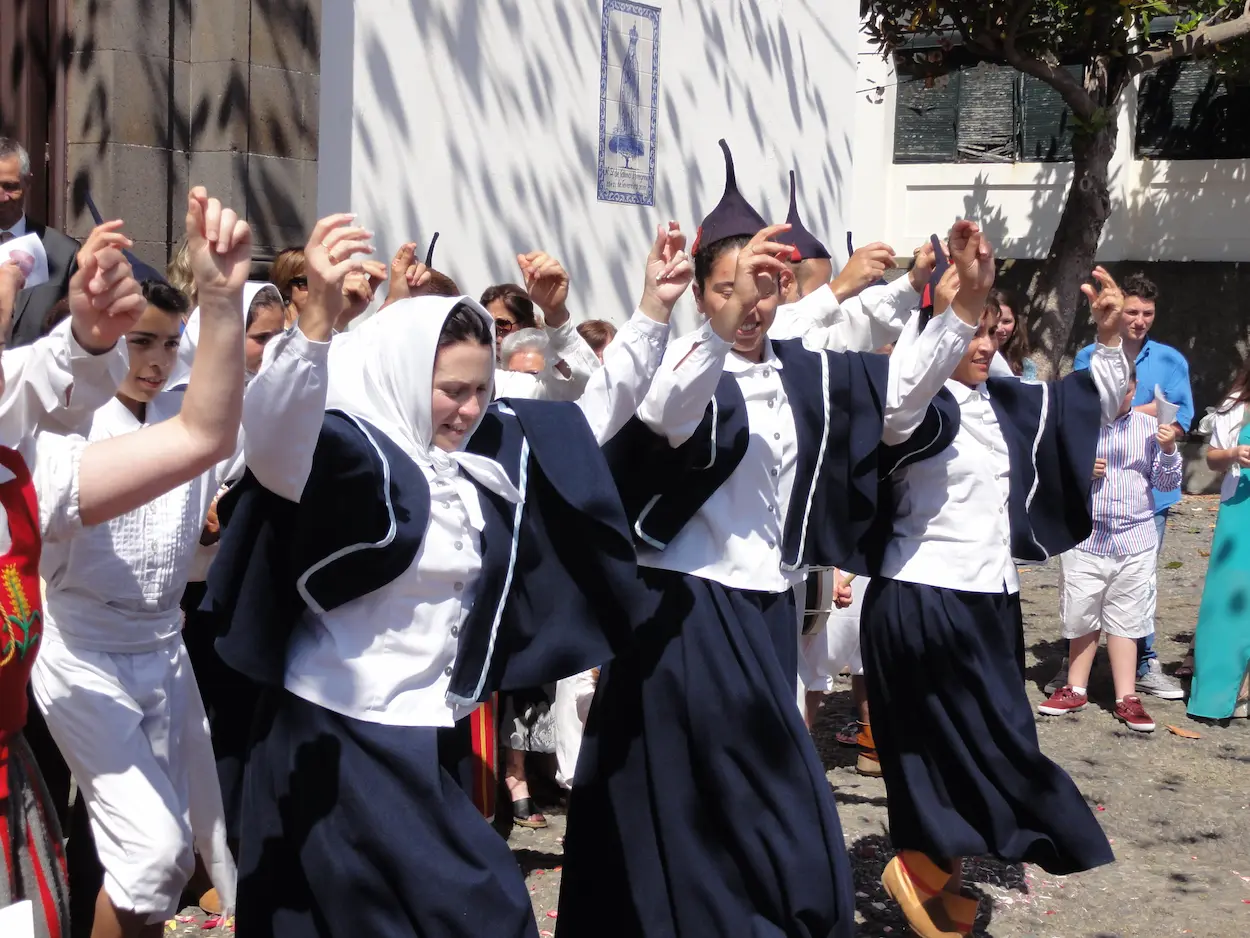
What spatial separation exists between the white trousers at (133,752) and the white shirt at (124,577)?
0.13 feet

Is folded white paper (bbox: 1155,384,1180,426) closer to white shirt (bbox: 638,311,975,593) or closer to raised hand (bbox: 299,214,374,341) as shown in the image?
white shirt (bbox: 638,311,975,593)

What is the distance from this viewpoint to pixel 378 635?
3104 mm

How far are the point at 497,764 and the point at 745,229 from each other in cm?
224

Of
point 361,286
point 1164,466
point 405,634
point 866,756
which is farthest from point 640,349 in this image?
point 1164,466

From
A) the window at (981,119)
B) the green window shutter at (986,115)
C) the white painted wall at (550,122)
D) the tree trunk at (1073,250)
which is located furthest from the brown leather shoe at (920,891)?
the green window shutter at (986,115)

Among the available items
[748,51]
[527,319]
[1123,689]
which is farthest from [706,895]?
[748,51]

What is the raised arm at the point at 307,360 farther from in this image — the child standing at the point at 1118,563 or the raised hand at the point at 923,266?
the child standing at the point at 1118,563

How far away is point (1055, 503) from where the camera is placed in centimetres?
528

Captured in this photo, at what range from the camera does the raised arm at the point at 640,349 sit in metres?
3.71

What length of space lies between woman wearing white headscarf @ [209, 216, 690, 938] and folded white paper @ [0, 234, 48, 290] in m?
0.50

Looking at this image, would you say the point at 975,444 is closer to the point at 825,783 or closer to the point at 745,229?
the point at 745,229

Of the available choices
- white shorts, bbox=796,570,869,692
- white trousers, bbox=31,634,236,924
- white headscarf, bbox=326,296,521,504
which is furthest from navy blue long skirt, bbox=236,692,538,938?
white shorts, bbox=796,570,869,692

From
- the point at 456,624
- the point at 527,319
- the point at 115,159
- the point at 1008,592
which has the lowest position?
the point at 1008,592

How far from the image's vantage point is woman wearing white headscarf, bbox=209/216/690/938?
119 inches
